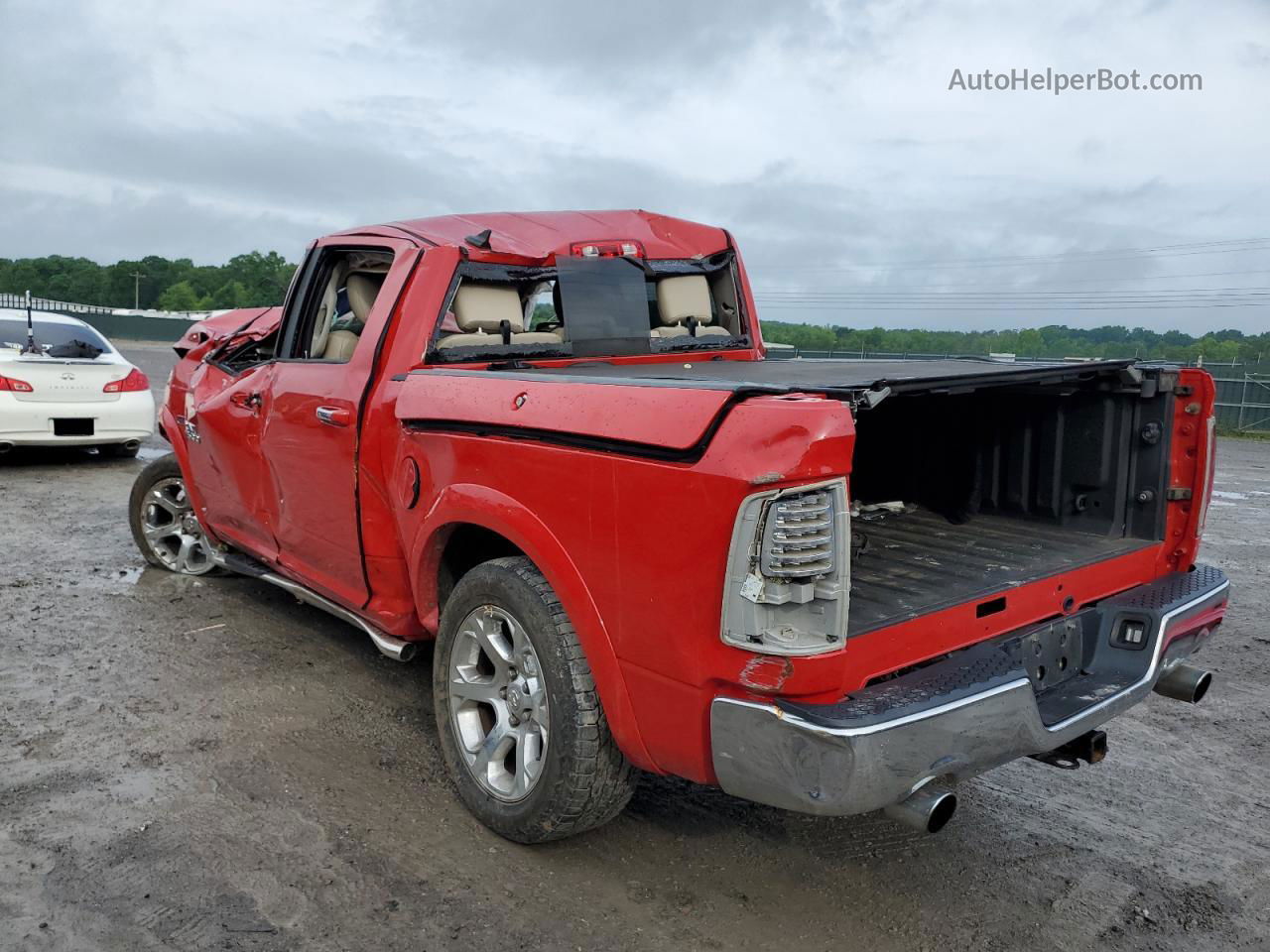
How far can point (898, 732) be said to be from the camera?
8.07 ft

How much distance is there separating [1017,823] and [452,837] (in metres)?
1.92

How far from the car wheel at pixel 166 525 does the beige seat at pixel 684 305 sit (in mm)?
3283

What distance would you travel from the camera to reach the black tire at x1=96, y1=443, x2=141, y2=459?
1181cm

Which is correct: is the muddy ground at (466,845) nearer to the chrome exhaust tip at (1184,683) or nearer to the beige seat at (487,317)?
the chrome exhaust tip at (1184,683)

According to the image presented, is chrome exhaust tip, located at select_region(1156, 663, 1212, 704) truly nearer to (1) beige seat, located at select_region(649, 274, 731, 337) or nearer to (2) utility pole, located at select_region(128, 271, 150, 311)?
(1) beige seat, located at select_region(649, 274, 731, 337)

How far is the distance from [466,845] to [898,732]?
5.08 feet

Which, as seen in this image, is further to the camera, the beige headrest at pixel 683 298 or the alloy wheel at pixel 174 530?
the alloy wheel at pixel 174 530

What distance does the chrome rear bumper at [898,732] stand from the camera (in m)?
2.43

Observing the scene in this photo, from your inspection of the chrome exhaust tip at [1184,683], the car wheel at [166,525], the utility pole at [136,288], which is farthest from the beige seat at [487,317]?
the utility pole at [136,288]

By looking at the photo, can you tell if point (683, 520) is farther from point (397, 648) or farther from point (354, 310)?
point (354, 310)

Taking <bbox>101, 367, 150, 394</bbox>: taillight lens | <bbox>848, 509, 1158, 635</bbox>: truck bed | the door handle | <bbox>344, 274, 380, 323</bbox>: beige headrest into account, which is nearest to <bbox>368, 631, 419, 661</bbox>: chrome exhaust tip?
the door handle

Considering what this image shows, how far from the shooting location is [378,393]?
391cm

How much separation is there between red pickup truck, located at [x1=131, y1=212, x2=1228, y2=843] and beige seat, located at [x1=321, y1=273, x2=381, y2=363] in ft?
0.07

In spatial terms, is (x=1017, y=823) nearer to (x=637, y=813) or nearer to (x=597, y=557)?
(x=637, y=813)
